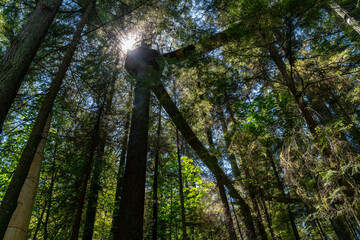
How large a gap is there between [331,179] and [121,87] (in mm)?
5565

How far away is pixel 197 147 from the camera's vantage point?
6.80 m

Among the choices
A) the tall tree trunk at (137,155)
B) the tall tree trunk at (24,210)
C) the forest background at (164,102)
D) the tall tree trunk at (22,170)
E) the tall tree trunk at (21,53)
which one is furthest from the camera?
the tall tree trunk at (137,155)

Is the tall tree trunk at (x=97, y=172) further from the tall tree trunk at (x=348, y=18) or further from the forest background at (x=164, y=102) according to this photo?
the tall tree trunk at (x=348, y=18)

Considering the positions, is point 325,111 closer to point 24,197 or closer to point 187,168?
point 187,168

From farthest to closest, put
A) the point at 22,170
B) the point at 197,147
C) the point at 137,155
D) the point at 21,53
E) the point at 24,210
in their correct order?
the point at 197,147 → the point at 137,155 → the point at 21,53 → the point at 24,210 → the point at 22,170

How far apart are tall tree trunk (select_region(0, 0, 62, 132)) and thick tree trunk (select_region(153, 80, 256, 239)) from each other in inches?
112

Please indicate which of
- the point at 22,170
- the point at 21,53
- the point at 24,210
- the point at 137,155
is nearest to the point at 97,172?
the point at 137,155

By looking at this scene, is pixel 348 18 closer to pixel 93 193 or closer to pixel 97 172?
pixel 97 172

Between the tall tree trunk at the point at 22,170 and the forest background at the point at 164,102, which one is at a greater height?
the forest background at the point at 164,102

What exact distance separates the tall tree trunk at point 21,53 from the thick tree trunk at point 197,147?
9.31 feet

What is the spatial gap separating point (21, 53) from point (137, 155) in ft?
10.4

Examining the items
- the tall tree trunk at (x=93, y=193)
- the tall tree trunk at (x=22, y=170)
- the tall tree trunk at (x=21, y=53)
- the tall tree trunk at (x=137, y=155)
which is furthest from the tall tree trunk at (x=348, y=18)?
the tall tree trunk at (x=93, y=193)

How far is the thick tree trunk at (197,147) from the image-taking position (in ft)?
19.8

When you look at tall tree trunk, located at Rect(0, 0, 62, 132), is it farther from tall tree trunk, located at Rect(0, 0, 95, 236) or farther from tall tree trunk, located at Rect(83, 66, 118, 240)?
tall tree trunk, located at Rect(83, 66, 118, 240)
